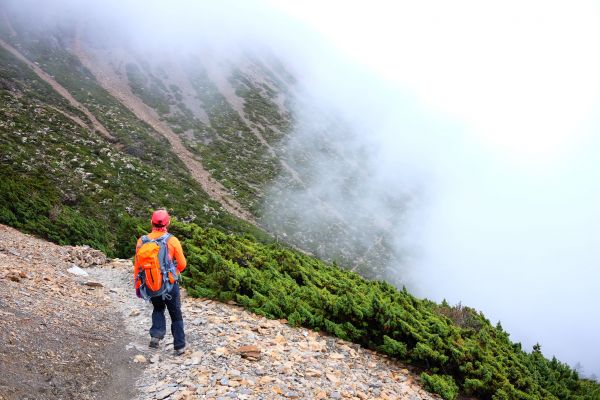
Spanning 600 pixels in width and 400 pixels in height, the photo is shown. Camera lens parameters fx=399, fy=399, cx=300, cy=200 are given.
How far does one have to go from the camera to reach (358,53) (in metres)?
180

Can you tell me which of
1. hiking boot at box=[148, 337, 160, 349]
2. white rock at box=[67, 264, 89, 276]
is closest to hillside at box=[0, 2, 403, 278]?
white rock at box=[67, 264, 89, 276]

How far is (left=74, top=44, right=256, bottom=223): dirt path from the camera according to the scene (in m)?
49.6

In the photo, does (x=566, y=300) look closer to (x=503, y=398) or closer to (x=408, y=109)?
(x=408, y=109)

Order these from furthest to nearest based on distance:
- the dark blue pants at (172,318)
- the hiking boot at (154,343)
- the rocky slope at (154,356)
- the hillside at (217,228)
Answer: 1. the hillside at (217,228)
2. the hiking boot at (154,343)
3. the dark blue pants at (172,318)
4. the rocky slope at (154,356)

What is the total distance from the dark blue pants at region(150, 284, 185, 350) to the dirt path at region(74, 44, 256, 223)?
4009 cm

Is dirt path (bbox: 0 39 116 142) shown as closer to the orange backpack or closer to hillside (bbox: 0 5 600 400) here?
hillside (bbox: 0 5 600 400)

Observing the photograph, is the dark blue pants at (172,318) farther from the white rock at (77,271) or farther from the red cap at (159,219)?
the white rock at (77,271)

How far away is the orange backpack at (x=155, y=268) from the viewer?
21.4 ft

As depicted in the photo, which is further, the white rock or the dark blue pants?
the white rock

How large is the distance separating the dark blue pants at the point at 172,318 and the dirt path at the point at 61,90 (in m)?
45.6

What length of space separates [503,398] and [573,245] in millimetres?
134011

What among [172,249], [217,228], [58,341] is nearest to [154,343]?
[58,341]

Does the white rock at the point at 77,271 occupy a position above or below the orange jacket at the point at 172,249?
below

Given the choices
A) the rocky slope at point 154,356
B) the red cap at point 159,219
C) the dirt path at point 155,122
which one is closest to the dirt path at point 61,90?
the dirt path at point 155,122
